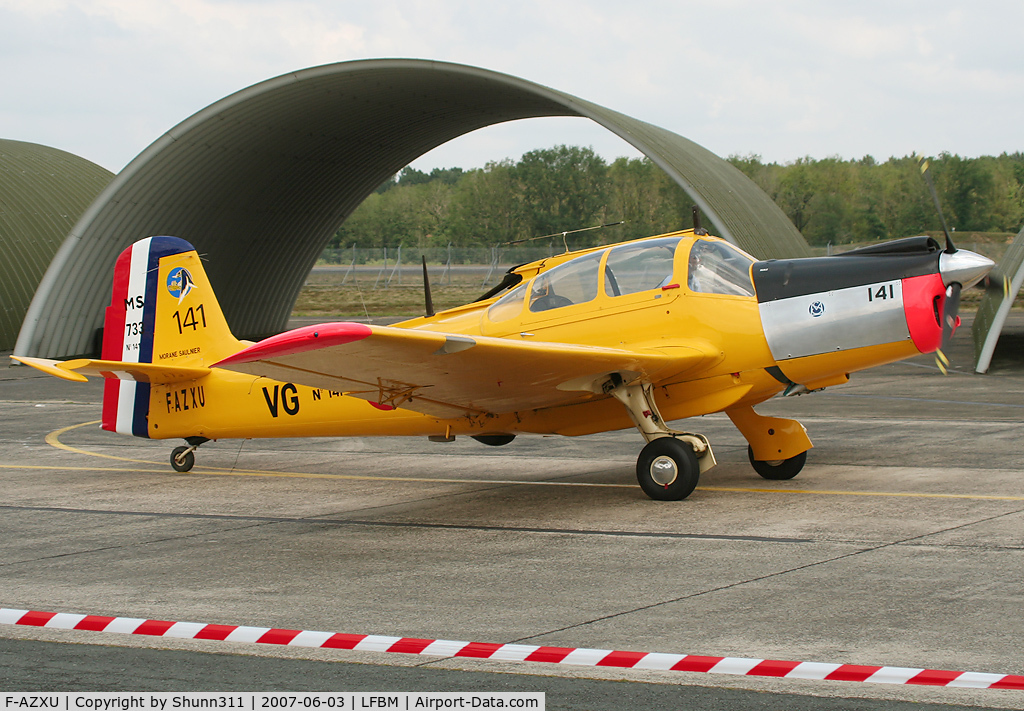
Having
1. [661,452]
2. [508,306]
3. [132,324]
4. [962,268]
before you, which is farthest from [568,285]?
[132,324]

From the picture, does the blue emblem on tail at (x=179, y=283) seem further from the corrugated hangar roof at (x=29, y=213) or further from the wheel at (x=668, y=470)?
the corrugated hangar roof at (x=29, y=213)

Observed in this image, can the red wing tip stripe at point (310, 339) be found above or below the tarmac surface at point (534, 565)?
above

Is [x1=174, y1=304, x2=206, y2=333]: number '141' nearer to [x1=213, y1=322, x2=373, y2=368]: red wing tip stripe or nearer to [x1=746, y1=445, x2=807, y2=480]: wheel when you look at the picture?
[x1=213, y1=322, x2=373, y2=368]: red wing tip stripe

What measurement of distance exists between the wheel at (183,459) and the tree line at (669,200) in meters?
65.2


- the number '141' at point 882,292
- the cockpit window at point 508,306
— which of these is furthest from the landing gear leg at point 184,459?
the number '141' at point 882,292

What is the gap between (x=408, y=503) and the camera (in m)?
8.91

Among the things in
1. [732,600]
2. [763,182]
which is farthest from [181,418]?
[763,182]

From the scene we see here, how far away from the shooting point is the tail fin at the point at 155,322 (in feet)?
35.3

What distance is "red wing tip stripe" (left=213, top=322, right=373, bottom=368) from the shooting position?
20.2ft

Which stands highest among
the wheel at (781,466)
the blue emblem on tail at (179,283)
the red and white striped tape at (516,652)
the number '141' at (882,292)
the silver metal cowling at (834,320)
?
the blue emblem on tail at (179,283)

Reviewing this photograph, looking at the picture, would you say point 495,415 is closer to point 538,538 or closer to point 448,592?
point 538,538

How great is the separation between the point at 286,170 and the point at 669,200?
208 feet

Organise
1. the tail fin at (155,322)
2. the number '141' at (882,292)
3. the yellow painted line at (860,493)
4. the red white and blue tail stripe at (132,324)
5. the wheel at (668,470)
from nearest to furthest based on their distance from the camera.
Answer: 1. the number '141' at (882,292)
2. the yellow painted line at (860,493)
3. the wheel at (668,470)
4. the tail fin at (155,322)
5. the red white and blue tail stripe at (132,324)

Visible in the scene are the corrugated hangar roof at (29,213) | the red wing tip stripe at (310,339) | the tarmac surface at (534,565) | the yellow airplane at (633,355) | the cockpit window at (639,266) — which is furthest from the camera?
the corrugated hangar roof at (29,213)
